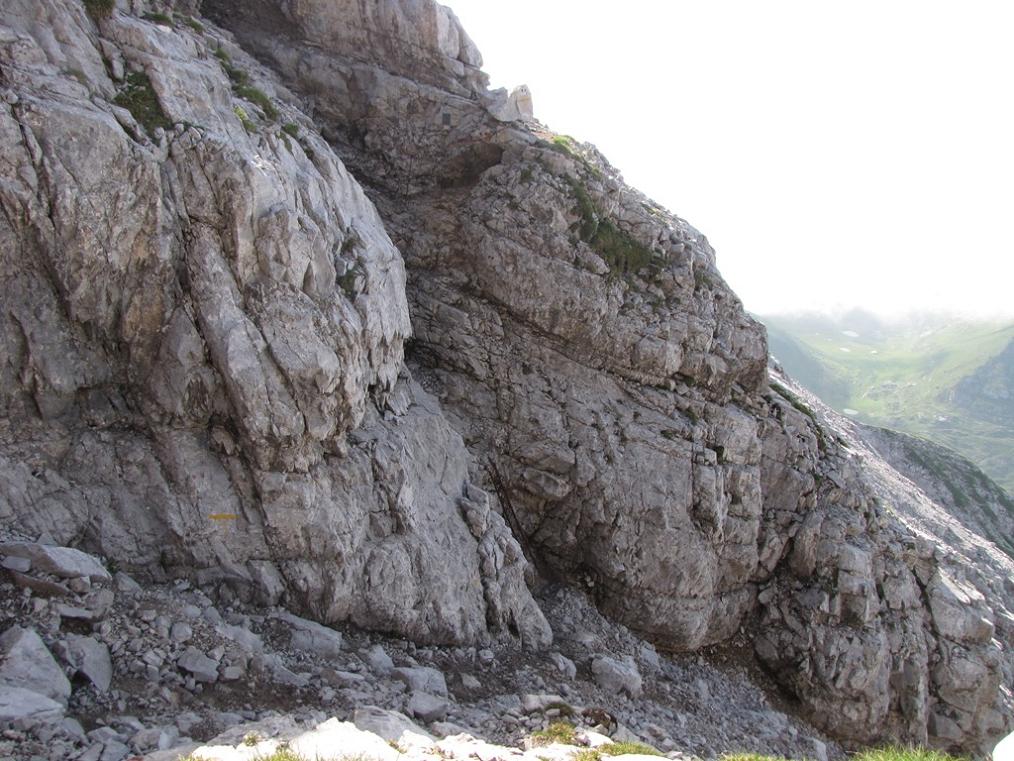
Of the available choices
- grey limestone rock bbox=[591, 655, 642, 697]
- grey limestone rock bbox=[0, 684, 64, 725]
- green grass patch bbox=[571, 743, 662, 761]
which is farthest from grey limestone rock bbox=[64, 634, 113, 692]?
grey limestone rock bbox=[591, 655, 642, 697]

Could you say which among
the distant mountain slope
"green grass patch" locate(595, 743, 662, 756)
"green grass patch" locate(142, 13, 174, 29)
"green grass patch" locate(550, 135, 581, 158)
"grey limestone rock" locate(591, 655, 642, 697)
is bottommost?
"grey limestone rock" locate(591, 655, 642, 697)

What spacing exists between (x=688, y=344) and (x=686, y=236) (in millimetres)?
6104

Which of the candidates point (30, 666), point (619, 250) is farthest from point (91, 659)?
point (619, 250)

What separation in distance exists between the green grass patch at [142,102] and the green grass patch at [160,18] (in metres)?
3.66

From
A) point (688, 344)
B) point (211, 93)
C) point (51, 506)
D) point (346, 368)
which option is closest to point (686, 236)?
point (688, 344)

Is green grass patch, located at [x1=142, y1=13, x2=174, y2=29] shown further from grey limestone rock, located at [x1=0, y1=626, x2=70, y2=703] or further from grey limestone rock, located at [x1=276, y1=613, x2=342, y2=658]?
grey limestone rock, located at [x1=276, y1=613, x2=342, y2=658]

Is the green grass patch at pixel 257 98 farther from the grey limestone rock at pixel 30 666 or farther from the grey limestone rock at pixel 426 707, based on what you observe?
the grey limestone rock at pixel 426 707

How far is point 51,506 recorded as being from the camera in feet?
50.9

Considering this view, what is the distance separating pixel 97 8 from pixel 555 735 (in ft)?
76.7

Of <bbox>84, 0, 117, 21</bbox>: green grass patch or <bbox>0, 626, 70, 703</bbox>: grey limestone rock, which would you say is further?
<bbox>84, 0, 117, 21</bbox>: green grass patch

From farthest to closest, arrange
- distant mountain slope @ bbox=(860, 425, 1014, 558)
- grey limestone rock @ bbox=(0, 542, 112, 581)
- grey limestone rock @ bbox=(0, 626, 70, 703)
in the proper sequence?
distant mountain slope @ bbox=(860, 425, 1014, 558) → grey limestone rock @ bbox=(0, 542, 112, 581) → grey limestone rock @ bbox=(0, 626, 70, 703)

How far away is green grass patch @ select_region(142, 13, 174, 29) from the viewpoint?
20.7 m

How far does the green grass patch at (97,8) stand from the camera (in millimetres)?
18547

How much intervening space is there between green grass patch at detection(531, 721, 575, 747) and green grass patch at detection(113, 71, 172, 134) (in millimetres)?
18700
